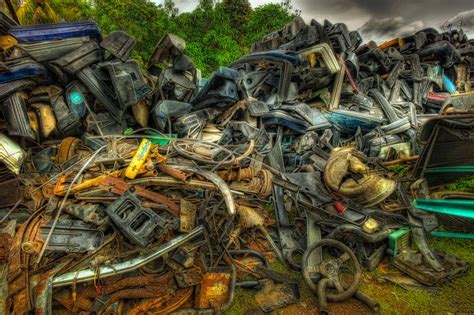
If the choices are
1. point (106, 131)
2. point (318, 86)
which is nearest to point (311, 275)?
point (106, 131)

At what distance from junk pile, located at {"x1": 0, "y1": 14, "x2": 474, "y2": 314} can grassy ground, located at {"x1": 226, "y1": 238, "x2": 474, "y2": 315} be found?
94 mm

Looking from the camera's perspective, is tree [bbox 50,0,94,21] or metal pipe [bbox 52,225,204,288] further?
tree [bbox 50,0,94,21]

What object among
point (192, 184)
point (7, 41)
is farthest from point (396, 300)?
point (7, 41)

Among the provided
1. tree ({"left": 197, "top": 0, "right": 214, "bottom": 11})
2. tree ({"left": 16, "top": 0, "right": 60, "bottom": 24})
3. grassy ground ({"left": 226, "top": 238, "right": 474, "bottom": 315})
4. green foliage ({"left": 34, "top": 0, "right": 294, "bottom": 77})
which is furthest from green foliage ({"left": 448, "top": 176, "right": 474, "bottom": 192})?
tree ({"left": 197, "top": 0, "right": 214, "bottom": 11})

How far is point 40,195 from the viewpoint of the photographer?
335 centimetres

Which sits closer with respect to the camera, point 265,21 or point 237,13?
point 265,21

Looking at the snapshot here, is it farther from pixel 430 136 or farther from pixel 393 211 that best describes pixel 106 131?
pixel 430 136

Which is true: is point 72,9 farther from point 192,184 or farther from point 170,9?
point 192,184

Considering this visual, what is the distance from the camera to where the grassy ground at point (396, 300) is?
254 centimetres

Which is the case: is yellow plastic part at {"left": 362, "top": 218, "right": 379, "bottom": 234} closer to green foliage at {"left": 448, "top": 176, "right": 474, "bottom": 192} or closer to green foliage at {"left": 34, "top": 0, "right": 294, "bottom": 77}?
green foliage at {"left": 448, "top": 176, "right": 474, "bottom": 192}

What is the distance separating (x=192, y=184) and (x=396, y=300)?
8.03ft

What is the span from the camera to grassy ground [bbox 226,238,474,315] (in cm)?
254

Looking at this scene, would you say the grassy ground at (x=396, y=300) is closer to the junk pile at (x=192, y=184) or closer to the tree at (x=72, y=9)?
the junk pile at (x=192, y=184)

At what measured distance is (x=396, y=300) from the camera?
2.66 m
